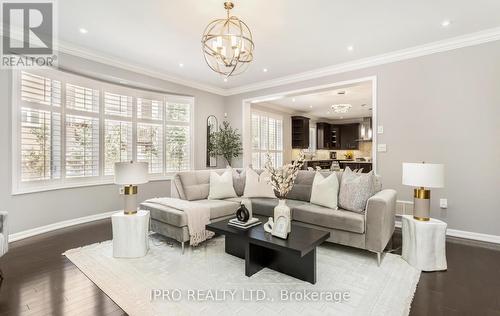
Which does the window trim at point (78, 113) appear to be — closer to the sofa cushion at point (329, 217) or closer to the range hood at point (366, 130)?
the sofa cushion at point (329, 217)

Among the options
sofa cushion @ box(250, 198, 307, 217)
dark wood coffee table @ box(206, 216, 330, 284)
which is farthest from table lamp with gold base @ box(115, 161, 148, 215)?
sofa cushion @ box(250, 198, 307, 217)

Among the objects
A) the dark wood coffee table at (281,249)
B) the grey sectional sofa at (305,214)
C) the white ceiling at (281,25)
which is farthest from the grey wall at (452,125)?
the dark wood coffee table at (281,249)

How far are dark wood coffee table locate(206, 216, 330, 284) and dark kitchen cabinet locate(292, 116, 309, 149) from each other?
274 inches

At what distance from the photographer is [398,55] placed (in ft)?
13.9

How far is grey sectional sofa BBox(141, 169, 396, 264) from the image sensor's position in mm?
2791

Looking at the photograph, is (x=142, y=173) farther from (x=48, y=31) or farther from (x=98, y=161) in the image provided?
(x=48, y=31)

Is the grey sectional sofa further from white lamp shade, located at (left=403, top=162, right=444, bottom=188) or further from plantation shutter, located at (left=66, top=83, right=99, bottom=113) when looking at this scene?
plantation shutter, located at (left=66, top=83, right=99, bottom=113)

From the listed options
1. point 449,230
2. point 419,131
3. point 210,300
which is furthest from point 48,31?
point 449,230

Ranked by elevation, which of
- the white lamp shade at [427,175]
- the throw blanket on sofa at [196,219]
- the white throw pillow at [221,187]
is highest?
the white lamp shade at [427,175]

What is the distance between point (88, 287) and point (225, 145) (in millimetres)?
4368

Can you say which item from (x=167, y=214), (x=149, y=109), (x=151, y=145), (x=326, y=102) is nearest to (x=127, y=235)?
(x=167, y=214)

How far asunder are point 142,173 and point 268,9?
2.51m

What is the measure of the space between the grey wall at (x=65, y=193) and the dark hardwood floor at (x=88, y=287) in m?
0.60

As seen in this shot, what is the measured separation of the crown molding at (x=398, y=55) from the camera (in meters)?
3.59
